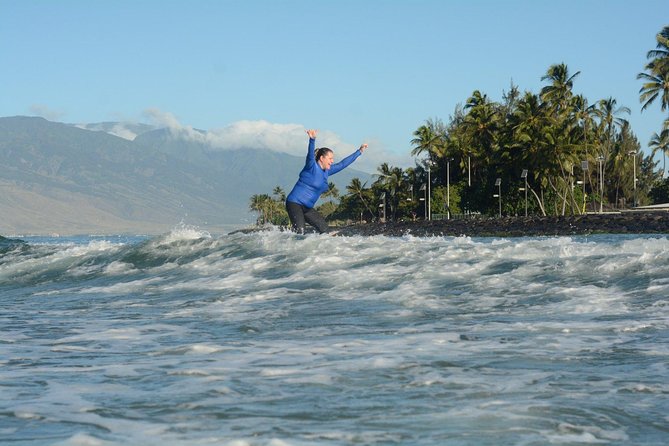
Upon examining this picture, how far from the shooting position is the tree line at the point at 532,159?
7944 cm

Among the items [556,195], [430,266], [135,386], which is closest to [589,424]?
[135,386]

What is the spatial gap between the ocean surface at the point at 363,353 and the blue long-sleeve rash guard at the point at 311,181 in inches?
72.5

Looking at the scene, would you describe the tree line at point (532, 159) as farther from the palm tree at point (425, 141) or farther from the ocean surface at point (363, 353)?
the ocean surface at point (363, 353)

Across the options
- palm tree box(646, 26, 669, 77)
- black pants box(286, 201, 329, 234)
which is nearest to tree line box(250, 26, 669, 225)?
palm tree box(646, 26, 669, 77)

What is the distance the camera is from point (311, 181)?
13.8 metres

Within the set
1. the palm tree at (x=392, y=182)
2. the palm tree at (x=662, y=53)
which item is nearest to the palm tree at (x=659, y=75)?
the palm tree at (x=662, y=53)

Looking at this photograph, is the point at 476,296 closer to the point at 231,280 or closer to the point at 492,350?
the point at 492,350

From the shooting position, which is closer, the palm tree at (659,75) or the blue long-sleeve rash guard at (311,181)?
the blue long-sleeve rash guard at (311,181)

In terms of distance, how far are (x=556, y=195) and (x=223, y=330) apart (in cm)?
8286

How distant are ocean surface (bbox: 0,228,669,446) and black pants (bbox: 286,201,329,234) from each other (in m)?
1.96

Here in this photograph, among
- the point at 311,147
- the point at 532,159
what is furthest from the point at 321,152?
the point at 532,159

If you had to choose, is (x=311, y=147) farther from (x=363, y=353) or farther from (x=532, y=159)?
(x=532, y=159)

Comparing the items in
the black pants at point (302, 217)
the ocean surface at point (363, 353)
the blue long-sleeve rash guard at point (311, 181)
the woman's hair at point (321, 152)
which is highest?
the woman's hair at point (321, 152)

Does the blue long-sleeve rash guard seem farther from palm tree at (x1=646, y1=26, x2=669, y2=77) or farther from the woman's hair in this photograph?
palm tree at (x1=646, y1=26, x2=669, y2=77)
